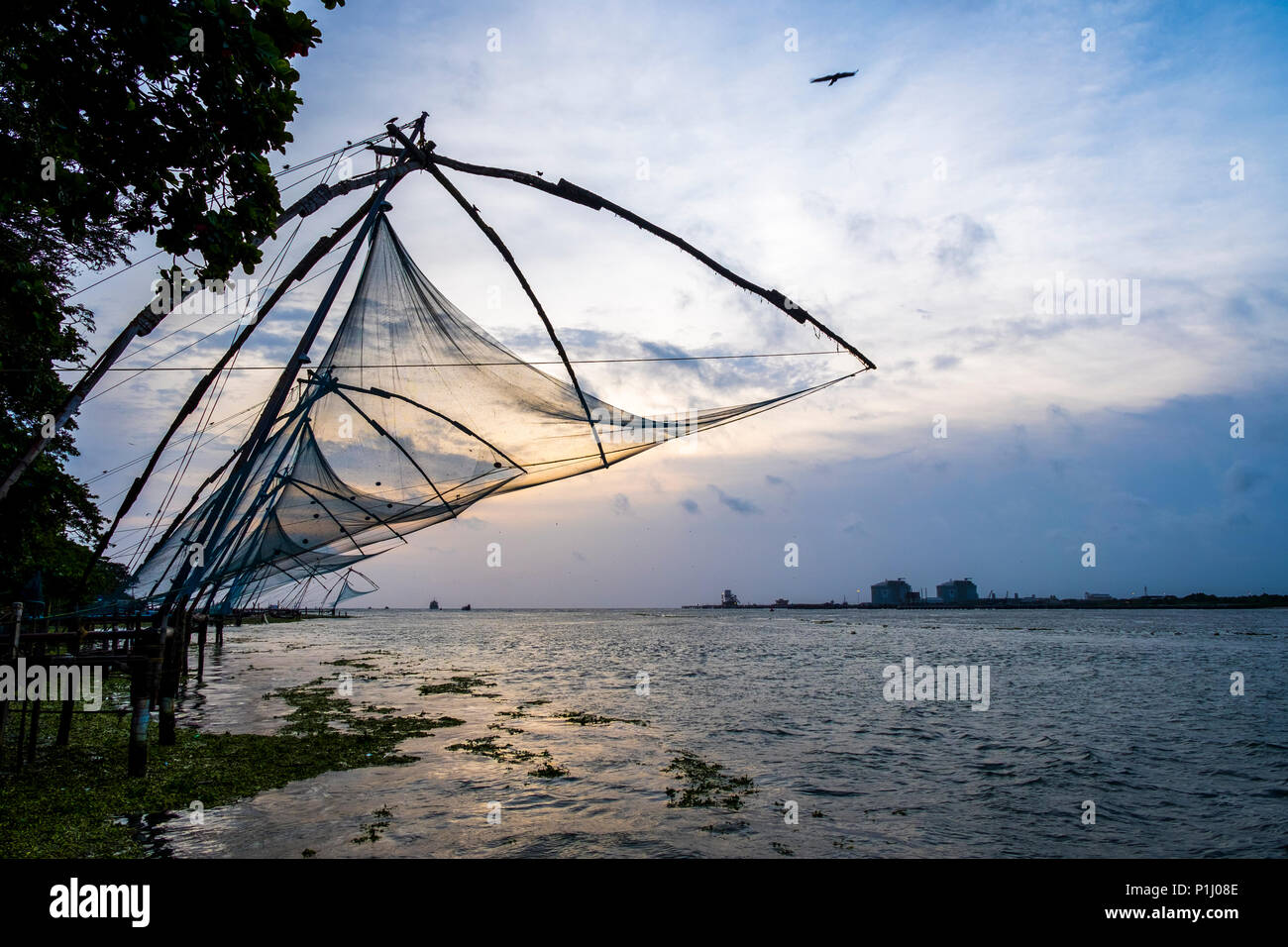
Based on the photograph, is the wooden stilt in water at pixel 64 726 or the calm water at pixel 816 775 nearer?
the calm water at pixel 816 775

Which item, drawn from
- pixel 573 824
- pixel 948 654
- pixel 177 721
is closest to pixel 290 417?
pixel 573 824

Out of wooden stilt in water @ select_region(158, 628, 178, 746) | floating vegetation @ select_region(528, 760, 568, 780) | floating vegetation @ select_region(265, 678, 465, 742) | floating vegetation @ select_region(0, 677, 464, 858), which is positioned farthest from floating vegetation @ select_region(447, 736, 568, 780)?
wooden stilt in water @ select_region(158, 628, 178, 746)

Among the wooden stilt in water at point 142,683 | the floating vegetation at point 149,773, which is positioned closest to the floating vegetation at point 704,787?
the floating vegetation at point 149,773

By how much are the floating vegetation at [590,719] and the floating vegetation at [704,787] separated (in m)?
4.93

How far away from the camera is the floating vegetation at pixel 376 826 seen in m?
9.93

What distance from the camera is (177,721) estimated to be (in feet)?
63.4

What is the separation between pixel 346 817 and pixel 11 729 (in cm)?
1049

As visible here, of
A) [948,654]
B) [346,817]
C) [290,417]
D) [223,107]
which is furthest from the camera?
[948,654]

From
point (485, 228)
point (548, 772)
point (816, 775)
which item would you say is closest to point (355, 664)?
point (548, 772)

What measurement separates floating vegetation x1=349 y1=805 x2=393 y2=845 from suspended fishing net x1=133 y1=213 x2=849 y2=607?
4437 millimetres

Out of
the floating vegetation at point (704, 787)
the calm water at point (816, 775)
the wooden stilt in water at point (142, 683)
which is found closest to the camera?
the calm water at point (816, 775)

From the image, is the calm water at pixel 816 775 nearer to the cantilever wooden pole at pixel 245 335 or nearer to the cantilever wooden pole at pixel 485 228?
the cantilever wooden pole at pixel 245 335

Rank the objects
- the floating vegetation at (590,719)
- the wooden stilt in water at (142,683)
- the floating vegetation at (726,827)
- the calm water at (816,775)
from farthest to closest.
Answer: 1. the floating vegetation at (590,719)
2. the wooden stilt in water at (142,683)
3. the floating vegetation at (726,827)
4. the calm water at (816,775)
